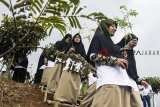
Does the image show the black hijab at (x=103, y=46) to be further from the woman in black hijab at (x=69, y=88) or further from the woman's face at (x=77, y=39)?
the woman's face at (x=77, y=39)

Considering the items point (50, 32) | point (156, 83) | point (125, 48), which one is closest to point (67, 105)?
point (125, 48)

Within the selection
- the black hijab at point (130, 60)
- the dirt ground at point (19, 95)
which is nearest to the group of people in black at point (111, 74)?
the black hijab at point (130, 60)

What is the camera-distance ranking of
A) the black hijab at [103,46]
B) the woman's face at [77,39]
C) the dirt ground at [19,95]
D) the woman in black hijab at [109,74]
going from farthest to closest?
1. the woman's face at [77,39]
2. the dirt ground at [19,95]
3. the black hijab at [103,46]
4. the woman in black hijab at [109,74]

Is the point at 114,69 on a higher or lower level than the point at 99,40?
lower

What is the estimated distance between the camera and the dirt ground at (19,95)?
7.01m

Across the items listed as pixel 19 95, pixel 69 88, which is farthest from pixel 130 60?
pixel 19 95

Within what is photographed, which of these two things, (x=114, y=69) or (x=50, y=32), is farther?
(x=114, y=69)

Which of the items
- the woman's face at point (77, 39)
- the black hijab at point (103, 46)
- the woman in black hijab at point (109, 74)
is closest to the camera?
the woman in black hijab at point (109, 74)

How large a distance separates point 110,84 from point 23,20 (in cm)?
359

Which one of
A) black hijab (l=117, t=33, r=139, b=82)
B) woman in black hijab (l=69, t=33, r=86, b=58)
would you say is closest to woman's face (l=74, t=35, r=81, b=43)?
woman in black hijab (l=69, t=33, r=86, b=58)

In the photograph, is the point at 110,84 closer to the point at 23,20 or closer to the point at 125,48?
the point at 125,48

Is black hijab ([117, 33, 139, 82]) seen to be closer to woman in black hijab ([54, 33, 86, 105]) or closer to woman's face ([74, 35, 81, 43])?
woman in black hijab ([54, 33, 86, 105])

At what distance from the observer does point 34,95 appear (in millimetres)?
7977

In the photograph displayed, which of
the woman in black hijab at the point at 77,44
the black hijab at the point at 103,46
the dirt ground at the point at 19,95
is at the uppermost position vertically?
the woman in black hijab at the point at 77,44
